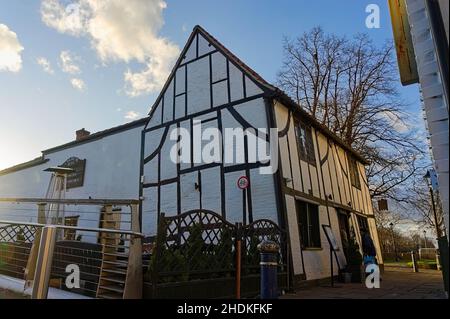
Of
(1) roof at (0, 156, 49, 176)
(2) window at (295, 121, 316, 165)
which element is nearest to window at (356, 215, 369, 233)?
(2) window at (295, 121, 316, 165)

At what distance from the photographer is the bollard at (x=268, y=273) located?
3342mm

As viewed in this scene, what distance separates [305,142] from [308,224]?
9.06ft

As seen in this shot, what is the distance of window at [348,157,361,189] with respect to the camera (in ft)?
50.4

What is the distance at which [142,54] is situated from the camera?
28.5ft

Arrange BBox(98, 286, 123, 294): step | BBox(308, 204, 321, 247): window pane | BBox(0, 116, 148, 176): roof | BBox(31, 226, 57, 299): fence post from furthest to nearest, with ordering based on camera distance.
Answer: BBox(0, 116, 148, 176): roof < BBox(308, 204, 321, 247): window pane < BBox(98, 286, 123, 294): step < BBox(31, 226, 57, 299): fence post

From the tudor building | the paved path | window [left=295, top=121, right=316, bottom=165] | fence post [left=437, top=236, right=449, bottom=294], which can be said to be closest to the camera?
fence post [left=437, top=236, right=449, bottom=294]

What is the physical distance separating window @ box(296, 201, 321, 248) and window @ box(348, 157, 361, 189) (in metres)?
5.53

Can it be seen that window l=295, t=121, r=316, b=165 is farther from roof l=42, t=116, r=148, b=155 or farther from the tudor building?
roof l=42, t=116, r=148, b=155

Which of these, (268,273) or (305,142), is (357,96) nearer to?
(305,142)

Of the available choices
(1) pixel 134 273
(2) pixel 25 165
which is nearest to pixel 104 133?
(2) pixel 25 165

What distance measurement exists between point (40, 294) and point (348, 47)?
66.5ft

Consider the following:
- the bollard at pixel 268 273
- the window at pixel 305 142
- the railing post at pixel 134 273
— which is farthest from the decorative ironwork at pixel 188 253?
the window at pixel 305 142

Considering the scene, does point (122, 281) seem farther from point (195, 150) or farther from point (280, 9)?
point (280, 9)

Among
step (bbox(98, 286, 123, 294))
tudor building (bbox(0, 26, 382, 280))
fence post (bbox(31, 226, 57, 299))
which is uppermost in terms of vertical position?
tudor building (bbox(0, 26, 382, 280))
